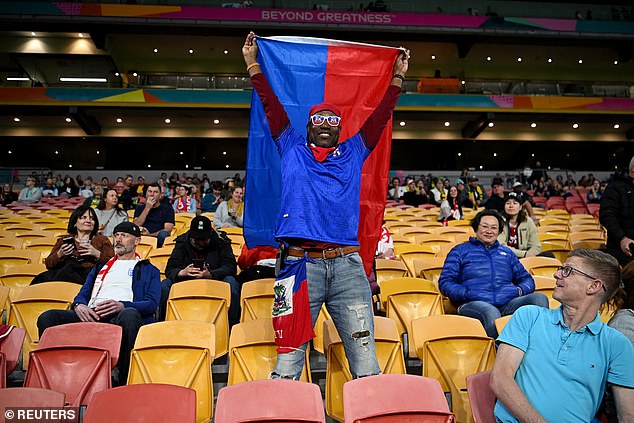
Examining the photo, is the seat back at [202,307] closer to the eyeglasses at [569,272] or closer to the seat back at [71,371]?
the seat back at [71,371]

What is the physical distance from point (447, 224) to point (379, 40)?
10.7 metres

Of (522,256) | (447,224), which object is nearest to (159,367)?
(522,256)

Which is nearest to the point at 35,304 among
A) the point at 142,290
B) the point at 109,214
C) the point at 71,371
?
the point at 142,290

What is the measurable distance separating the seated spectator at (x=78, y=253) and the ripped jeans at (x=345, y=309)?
2.19m

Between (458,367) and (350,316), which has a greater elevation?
(350,316)

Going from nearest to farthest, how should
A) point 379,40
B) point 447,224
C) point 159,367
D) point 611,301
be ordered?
point 611,301 → point 159,367 → point 447,224 → point 379,40

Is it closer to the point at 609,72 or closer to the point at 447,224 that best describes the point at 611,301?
the point at 447,224

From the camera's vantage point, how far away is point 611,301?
2.28 m

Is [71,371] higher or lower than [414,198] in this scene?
lower

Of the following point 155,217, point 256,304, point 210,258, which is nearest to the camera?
point 256,304

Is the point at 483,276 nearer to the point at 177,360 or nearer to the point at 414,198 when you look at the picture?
the point at 177,360

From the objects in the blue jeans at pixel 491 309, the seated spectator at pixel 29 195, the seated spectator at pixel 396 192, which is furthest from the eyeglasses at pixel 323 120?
the seated spectator at pixel 29 195

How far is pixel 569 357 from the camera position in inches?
79.6

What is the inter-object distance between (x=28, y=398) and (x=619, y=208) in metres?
4.45
